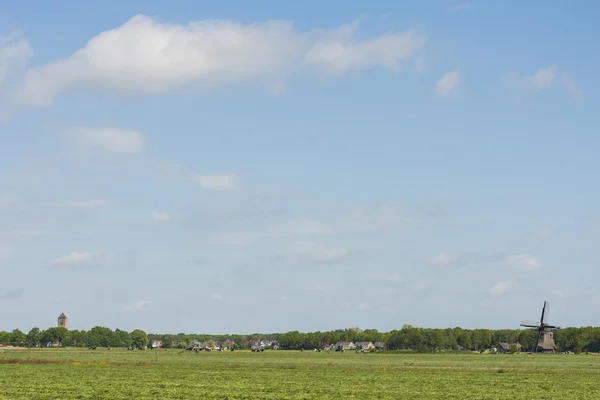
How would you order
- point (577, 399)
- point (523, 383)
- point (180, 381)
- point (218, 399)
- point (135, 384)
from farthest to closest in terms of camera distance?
point (523, 383)
point (180, 381)
point (135, 384)
point (577, 399)
point (218, 399)

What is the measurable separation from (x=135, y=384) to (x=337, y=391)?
13220 mm

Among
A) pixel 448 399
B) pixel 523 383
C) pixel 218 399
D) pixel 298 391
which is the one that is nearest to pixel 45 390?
pixel 218 399

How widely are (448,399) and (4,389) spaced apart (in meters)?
24.9

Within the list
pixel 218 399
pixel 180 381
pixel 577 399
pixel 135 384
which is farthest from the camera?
pixel 180 381

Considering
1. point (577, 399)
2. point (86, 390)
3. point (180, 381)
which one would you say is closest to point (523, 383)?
point (577, 399)

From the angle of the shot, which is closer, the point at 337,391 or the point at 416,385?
the point at 337,391

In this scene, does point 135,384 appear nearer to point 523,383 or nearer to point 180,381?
point 180,381

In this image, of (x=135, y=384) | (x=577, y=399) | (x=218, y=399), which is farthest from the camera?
(x=135, y=384)

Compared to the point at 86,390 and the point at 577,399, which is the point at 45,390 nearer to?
the point at 86,390

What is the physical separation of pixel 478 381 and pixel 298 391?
63.1 feet

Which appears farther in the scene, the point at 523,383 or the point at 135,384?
the point at 523,383

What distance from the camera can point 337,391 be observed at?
151 ft

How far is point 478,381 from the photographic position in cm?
5884

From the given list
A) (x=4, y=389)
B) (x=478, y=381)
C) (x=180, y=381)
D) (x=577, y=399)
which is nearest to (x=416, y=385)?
(x=478, y=381)
